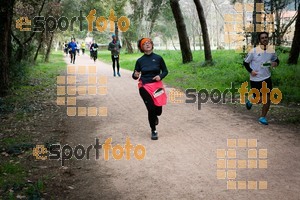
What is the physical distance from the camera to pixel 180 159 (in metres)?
6.20

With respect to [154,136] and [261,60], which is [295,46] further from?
[154,136]

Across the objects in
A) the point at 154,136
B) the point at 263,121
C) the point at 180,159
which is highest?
the point at 263,121

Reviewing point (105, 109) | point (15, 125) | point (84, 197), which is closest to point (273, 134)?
point (84, 197)

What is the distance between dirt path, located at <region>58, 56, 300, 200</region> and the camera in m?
4.95

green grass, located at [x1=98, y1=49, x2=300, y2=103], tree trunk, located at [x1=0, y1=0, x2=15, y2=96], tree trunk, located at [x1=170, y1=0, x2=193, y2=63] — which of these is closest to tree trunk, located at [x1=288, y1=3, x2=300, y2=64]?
green grass, located at [x1=98, y1=49, x2=300, y2=103]

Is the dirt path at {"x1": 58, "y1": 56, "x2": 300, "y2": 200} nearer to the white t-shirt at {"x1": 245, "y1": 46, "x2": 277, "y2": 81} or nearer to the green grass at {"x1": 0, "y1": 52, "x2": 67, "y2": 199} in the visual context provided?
the green grass at {"x1": 0, "y1": 52, "x2": 67, "y2": 199}

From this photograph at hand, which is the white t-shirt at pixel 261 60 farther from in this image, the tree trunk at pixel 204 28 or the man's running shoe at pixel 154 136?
the tree trunk at pixel 204 28

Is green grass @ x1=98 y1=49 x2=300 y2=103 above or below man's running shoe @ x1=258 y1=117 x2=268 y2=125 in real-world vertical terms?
above

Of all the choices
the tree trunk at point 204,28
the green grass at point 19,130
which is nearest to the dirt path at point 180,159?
the green grass at point 19,130

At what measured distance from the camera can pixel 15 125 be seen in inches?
357

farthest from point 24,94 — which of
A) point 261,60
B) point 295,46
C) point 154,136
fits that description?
point 295,46

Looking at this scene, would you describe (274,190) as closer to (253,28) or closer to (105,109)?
(105,109)

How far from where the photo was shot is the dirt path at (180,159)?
4.95m

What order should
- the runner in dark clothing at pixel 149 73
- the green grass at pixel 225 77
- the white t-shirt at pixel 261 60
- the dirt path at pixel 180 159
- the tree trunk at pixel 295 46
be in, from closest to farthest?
the dirt path at pixel 180 159, the runner in dark clothing at pixel 149 73, the white t-shirt at pixel 261 60, the green grass at pixel 225 77, the tree trunk at pixel 295 46
